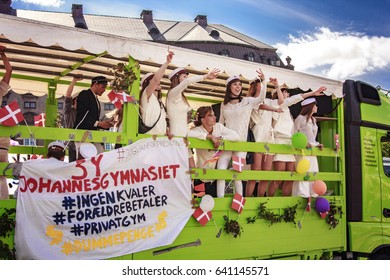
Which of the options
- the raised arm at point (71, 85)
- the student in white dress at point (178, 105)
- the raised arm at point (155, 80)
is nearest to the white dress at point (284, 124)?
the student in white dress at point (178, 105)

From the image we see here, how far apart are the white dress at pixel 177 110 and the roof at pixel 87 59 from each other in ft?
0.97

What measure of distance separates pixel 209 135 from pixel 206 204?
0.76 metres

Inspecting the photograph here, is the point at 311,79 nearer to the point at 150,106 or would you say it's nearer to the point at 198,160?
the point at 198,160

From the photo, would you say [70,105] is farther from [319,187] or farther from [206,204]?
[319,187]

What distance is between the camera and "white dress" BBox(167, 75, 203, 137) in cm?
507

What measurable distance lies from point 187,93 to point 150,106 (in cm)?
294

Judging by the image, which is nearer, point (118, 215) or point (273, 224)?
point (118, 215)

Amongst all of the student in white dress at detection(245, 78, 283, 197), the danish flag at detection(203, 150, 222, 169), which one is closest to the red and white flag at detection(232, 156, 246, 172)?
the danish flag at detection(203, 150, 222, 169)

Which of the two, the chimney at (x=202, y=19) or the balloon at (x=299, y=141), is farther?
the chimney at (x=202, y=19)

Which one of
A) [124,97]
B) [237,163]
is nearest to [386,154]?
[237,163]

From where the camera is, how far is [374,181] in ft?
19.7

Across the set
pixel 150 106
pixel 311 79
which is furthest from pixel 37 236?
pixel 311 79

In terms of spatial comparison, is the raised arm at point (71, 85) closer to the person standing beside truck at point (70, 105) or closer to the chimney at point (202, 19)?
the person standing beside truck at point (70, 105)

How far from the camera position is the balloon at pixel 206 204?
4.52 metres
